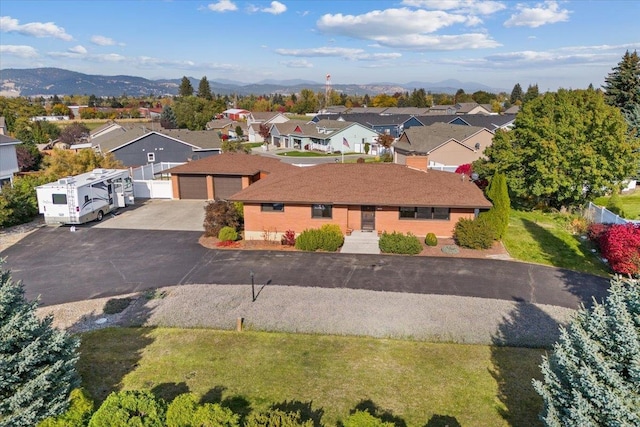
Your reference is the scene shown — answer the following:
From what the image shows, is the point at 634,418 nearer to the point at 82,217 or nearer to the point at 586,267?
the point at 586,267

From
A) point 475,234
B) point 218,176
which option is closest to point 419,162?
point 475,234

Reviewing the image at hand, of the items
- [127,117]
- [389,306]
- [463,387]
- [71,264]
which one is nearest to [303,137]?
[71,264]

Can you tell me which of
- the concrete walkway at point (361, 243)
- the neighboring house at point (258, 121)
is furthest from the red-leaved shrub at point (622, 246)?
the neighboring house at point (258, 121)

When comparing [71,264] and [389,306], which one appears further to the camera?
[71,264]

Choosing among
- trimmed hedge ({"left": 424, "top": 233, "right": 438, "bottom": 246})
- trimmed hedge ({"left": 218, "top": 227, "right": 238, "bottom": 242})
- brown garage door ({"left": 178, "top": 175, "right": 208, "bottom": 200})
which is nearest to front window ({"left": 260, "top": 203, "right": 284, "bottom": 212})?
trimmed hedge ({"left": 218, "top": 227, "right": 238, "bottom": 242})

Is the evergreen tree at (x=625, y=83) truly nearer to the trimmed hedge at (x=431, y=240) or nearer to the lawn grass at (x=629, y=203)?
the lawn grass at (x=629, y=203)

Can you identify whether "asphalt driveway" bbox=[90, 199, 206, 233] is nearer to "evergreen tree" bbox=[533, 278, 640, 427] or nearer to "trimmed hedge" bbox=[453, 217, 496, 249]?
"trimmed hedge" bbox=[453, 217, 496, 249]
